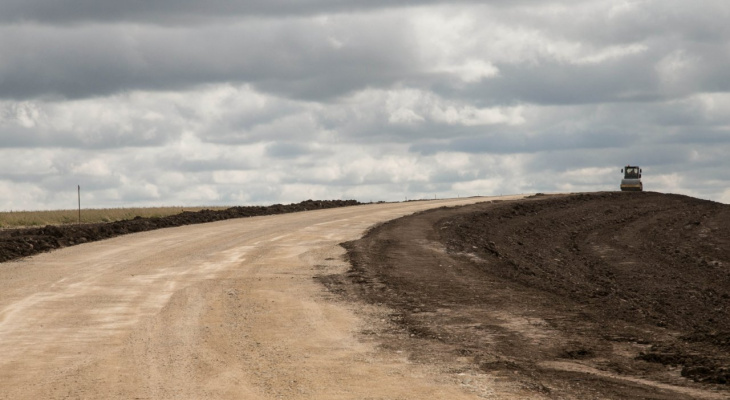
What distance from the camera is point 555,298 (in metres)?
19.0

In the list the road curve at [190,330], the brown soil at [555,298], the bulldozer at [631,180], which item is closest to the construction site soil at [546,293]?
the brown soil at [555,298]

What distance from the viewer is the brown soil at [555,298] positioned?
39.5 ft

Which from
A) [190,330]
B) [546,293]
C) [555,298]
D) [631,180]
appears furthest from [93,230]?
[631,180]

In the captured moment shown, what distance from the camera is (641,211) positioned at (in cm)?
5238

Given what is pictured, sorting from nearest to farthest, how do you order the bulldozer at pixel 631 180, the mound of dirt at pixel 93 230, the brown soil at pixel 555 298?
1. the brown soil at pixel 555 298
2. the mound of dirt at pixel 93 230
3. the bulldozer at pixel 631 180

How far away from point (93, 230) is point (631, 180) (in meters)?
50.9

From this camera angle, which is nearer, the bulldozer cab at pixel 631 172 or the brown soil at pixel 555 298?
the brown soil at pixel 555 298

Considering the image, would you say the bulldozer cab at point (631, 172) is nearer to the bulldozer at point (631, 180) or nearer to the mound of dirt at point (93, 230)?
the bulldozer at point (631, 180)

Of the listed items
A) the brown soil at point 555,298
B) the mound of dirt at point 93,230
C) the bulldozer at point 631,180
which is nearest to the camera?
the brown soil at point 555,298

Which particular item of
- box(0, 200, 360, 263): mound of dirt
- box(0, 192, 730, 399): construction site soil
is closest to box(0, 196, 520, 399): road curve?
box(0, 192, 730, 399): construction site soil

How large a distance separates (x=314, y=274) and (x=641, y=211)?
34650 millimetres

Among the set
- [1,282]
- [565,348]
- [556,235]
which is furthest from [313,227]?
[565,348]

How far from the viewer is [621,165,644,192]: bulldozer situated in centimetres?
7181

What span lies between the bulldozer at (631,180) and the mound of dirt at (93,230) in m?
31.3
